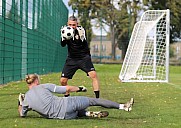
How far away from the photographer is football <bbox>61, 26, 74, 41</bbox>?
28.2ft

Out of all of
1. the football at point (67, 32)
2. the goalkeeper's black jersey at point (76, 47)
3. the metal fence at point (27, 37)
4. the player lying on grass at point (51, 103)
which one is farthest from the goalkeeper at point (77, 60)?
the metal fence at point (27, 37)

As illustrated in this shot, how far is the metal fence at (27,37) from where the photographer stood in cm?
1532

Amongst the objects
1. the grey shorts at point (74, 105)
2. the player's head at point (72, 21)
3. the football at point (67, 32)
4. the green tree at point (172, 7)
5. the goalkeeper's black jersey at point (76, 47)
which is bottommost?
the grey shorts at point (74, 105)

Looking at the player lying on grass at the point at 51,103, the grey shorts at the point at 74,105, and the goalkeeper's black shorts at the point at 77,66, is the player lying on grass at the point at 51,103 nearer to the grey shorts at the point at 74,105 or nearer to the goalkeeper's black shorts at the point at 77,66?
the grey shorts at the point at 74,105

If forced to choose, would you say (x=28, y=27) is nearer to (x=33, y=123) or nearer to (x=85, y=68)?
(x=85, y=68)

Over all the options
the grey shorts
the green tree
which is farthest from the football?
the green tree

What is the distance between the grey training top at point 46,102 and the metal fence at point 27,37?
8053 millimetres

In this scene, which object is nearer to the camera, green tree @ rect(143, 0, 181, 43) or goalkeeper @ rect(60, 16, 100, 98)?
goalkeeper @ rect(60, 16, 100, 98)

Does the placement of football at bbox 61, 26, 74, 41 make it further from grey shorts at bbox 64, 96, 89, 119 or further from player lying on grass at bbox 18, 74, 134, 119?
grey shorts at bbox 64, 96, 89, 119

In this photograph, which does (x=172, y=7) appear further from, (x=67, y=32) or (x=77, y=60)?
(x=67, y=32)

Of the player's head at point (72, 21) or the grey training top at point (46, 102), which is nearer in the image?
the grey training top at point (46, 102)

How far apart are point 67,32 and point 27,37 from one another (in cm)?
1119

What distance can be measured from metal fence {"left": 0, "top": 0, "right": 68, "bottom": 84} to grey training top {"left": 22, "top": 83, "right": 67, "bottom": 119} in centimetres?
805

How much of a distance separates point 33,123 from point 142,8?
47.3 metres
